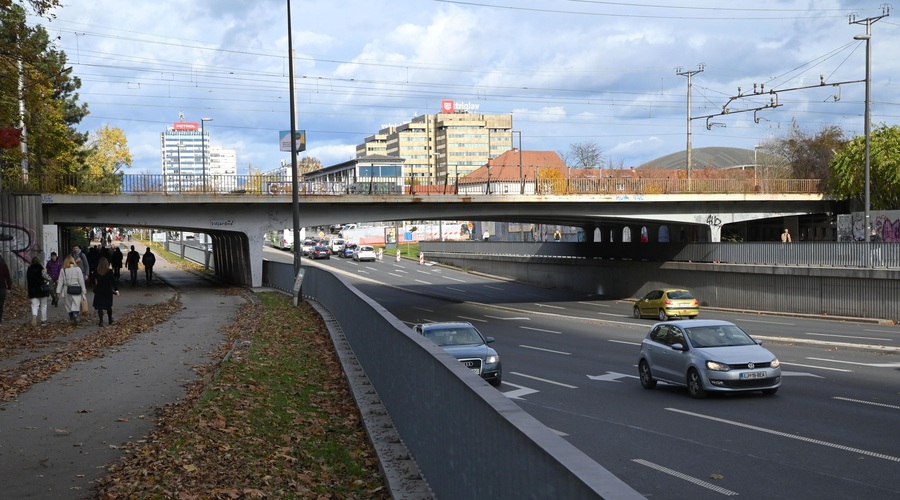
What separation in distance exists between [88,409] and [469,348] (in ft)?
29.2

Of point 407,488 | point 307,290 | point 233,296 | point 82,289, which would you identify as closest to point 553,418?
point 407,488

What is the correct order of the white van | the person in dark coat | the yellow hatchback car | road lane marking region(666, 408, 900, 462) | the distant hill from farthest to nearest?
the distant hill → the white van → the yellow hatchback car → the person in dark coat → road lane marking region(666, 408, 900, 462)

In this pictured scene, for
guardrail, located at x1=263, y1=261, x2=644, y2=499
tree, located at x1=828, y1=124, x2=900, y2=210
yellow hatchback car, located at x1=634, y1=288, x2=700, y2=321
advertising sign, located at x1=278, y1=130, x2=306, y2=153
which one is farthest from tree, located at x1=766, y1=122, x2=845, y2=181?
guardrail, located at x1=263, y1=261, x2=644, y2=499

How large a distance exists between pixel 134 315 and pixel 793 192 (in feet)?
128

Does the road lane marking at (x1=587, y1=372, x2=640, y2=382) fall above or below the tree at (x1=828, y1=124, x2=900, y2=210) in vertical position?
below

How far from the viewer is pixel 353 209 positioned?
45.9m

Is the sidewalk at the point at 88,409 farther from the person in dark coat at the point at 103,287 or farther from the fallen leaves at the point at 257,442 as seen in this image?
the person in dark coat at the point at 103,287

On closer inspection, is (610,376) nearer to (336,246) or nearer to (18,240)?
(18,240)

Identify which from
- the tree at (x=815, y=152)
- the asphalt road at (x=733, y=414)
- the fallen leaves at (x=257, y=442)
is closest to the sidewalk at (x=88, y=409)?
the fallen leaves at (x=257, y=442)

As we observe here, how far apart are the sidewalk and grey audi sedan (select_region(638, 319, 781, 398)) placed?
8.78 metres

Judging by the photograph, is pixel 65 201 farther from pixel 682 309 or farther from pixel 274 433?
pixel 274 433

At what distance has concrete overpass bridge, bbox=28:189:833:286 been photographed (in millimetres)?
41094

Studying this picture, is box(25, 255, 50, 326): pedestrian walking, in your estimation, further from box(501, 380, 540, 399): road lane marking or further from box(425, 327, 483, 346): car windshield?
box(501, 380, 540, 399): road lane marking

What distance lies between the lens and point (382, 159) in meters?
151
